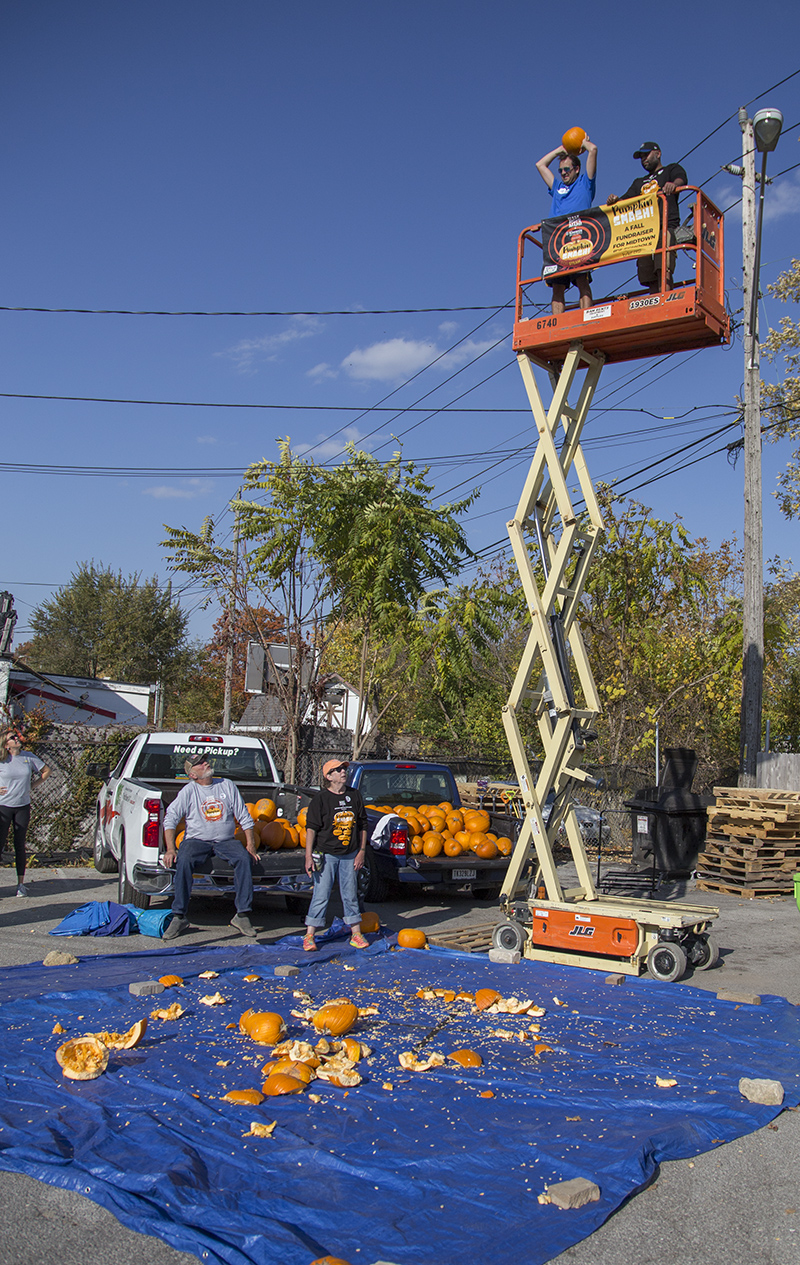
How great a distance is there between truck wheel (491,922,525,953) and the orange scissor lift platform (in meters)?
5.44

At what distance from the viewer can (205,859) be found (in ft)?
29.3

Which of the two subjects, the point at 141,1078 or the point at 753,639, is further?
the point at 753,639

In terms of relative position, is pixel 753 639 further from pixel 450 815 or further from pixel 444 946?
pixel 444 946

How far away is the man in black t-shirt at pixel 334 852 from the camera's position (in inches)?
330

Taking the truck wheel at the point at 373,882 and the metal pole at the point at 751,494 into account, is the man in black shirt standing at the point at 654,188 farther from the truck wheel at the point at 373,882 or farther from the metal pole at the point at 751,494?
the metal pole at the point at 751,494

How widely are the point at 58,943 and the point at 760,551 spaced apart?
12.3 meters

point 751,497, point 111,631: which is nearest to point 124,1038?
point 751,497

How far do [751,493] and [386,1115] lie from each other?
1344 centimetres

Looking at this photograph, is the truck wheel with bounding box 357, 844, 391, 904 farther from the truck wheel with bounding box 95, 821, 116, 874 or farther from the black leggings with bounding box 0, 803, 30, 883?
the black leggings with bounding box 0, 803, 30, 883

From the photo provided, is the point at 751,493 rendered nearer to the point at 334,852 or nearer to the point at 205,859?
the point at 334,852

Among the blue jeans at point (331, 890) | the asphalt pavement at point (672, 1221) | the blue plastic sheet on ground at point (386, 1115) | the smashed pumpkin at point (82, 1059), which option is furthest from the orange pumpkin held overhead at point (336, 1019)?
the blue jeans at point (331, 890)

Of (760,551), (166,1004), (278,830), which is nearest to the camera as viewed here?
(166,1004)

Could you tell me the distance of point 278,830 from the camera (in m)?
10.3

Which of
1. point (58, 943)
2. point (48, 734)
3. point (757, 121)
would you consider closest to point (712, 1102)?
point (58, 943)
